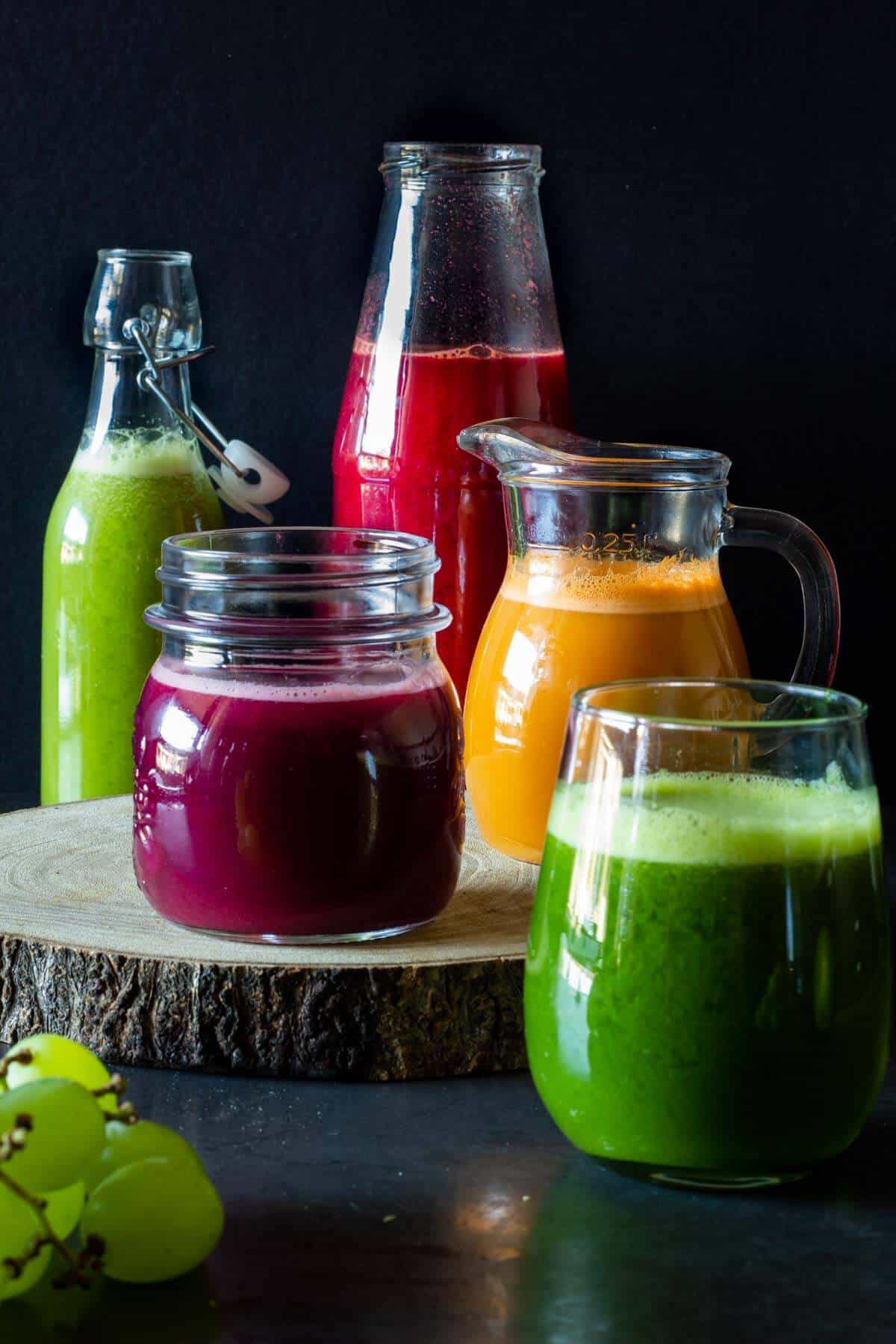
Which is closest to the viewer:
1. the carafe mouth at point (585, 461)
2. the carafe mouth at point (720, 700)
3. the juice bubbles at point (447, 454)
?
the carafe mouth at point (720, 700)

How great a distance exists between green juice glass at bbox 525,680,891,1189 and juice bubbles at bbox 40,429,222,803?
0.60 metres

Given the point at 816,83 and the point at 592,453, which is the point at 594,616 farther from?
the point at 816,83

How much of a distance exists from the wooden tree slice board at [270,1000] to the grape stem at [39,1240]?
0.21 metres

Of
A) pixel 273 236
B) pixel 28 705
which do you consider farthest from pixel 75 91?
pixel 28 705

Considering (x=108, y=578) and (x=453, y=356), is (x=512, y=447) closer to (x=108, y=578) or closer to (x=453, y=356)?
(x=453, y=356)

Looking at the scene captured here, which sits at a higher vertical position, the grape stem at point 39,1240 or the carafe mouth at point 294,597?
the carafe mouth at point 294,597

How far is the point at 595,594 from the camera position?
1.03 m

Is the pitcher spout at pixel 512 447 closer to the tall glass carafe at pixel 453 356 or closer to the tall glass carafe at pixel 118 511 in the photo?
the tall glass carafe at pixel 453 356

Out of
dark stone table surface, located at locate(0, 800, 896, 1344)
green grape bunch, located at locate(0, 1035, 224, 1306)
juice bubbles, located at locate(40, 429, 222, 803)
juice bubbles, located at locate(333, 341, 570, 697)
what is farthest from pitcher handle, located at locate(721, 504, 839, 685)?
green grape bunch, located at locate(0, 1035, 224, 1306)

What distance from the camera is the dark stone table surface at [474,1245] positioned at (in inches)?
25.9

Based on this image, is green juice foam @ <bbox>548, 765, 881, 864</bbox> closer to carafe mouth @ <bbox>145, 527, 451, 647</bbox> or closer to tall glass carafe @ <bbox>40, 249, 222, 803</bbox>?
carafe mouth @ <bbox>145, 527, 451, 647</bbox>

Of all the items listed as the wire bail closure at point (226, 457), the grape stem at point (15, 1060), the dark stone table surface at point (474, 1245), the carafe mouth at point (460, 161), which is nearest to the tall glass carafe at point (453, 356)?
the carafe mouth at point (460, 161)

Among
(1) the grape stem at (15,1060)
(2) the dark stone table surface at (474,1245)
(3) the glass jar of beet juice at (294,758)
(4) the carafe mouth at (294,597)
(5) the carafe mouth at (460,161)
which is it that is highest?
(5) the carafe mouth at (460,161)

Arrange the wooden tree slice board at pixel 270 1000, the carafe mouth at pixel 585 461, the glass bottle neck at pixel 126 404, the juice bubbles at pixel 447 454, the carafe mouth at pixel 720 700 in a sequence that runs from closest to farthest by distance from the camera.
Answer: the carafe mouth at pixel 720 700 → the wooden tree slice board at pixel 270 1000 → the carafe mouth at pixel 585 461 → the juice bubbles at pixel 447 454 → the glass bottle neck at pixel 126 404
